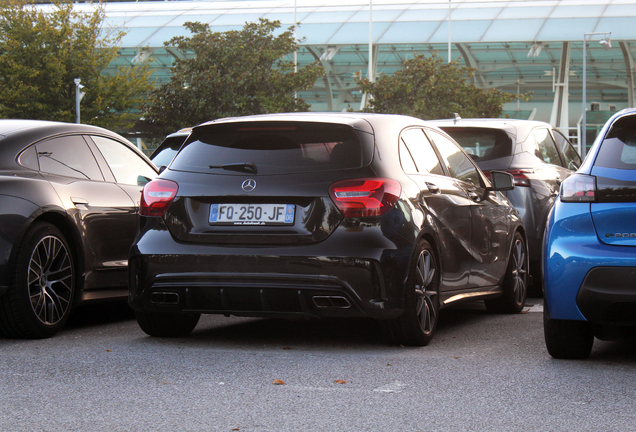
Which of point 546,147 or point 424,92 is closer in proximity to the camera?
point 546,147

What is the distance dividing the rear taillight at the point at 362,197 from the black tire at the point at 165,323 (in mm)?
1370

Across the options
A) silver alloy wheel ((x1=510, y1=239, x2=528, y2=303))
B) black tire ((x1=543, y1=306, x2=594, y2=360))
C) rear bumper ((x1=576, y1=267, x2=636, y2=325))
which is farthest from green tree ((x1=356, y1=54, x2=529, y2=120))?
rear bumper ((x1=576, y1=267, x2=636, y2=325))

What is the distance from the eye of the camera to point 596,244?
15.9ft

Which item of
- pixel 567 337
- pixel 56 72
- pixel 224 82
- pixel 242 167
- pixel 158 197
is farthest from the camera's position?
pixel 224 82

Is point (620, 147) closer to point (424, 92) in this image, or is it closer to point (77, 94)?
point (424, 92)

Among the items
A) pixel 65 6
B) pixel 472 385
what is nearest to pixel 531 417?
pixel 472 385

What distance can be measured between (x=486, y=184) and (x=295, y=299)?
2546mm

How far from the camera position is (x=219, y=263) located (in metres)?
5.42

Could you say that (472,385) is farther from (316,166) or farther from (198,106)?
(198,106)

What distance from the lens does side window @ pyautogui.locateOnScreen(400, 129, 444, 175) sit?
238 inches

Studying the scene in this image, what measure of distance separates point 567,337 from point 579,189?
86 cm

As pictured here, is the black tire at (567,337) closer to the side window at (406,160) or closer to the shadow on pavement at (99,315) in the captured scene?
the side window at (406,160)

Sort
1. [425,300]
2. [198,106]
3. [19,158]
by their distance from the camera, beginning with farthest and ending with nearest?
[198,106]
[19,158]
[425,300]

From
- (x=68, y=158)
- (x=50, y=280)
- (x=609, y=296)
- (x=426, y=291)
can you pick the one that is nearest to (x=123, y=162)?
(x=68, y=158)
